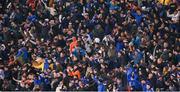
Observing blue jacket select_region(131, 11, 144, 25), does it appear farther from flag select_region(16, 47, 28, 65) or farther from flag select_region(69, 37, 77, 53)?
flag select_region(16, 47, 28, 65)

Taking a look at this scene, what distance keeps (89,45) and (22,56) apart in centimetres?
300

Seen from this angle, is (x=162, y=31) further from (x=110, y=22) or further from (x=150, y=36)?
(x=110, y=22)

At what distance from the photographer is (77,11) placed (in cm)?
3061

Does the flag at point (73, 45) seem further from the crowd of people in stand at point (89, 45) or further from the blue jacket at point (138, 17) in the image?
the blue jacket at point (138, 17)

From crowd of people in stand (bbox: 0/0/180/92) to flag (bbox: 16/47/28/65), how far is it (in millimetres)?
42

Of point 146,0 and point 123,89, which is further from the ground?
point 146,0

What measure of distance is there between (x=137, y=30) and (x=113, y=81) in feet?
12.9

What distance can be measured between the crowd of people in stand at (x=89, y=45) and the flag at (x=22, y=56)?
0.04 metres

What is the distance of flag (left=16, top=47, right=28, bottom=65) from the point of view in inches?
1087

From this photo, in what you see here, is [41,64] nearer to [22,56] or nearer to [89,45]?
[22,56]

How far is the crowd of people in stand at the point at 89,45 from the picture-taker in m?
26.1

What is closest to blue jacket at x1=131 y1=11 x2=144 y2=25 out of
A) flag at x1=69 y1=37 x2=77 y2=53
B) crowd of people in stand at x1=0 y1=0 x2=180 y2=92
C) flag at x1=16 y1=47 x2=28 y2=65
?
crowd of people in stand at x1=0 y1=0 x2=180 y2=92

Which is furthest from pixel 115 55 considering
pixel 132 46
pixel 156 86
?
pixel 156 86

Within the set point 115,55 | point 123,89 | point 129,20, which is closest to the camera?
point 123,89
